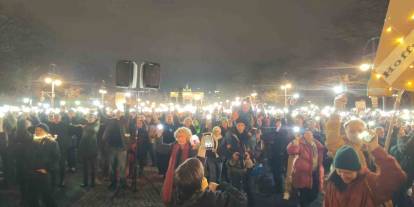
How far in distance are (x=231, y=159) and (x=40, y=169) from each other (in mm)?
3896

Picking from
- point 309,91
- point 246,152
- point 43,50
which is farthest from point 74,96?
point 246,152

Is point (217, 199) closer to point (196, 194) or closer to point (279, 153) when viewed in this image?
point (196, 194)

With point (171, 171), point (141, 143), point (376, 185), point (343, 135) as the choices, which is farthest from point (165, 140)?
point (376, 185)

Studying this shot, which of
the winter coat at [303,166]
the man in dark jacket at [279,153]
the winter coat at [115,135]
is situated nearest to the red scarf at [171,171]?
the winter coat at [303,166]

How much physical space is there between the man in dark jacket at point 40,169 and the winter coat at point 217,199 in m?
4.39

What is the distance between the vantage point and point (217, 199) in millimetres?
3316

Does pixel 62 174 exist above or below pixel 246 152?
below

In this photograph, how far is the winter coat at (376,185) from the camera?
11.6 feet

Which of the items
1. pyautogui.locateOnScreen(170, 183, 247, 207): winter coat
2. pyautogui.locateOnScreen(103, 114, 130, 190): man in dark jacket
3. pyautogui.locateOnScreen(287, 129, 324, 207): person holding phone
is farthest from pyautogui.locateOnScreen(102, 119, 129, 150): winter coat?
pyautogui.locateOnScreen(170, 183, 247, 207): winter coat

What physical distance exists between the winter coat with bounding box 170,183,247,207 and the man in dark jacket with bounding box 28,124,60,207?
4389mm

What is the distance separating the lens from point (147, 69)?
378 inches

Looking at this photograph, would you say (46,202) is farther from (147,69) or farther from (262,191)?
(262,191)

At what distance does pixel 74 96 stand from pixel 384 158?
56477 millimetres

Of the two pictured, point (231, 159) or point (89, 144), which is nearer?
point (231, 159)
